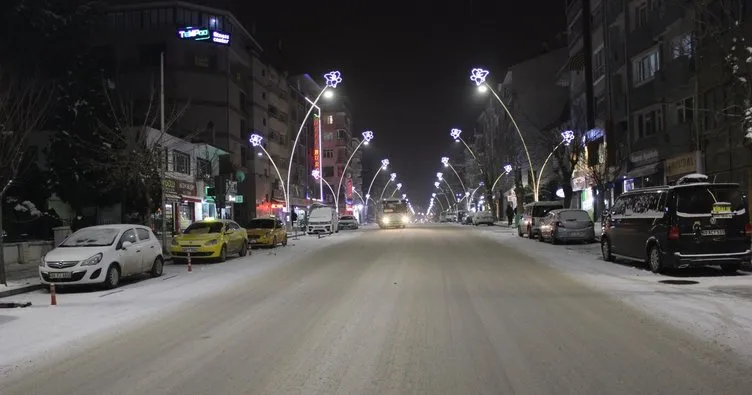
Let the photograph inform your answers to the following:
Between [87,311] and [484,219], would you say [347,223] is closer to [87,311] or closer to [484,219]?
[484,219]

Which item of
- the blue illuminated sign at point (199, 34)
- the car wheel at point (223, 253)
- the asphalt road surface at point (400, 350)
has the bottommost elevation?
the asphalt road surface at point (400, 350)

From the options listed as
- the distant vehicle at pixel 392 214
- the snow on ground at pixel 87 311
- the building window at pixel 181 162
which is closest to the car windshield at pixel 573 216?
the snow on ground at pixel 87 311

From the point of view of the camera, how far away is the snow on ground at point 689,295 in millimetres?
8156

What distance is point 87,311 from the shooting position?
1111 centimetres

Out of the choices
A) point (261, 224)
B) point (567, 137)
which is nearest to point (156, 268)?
point (261, 224)

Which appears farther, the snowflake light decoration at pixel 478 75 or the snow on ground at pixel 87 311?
the snowflake light decoration at pixel 478 75

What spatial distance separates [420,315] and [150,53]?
5089 cm

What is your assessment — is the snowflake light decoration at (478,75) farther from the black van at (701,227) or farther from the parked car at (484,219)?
the parked car at (484,219)

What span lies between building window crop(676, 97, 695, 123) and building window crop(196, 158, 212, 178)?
3067cm

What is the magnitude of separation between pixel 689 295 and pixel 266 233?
21.2 metres

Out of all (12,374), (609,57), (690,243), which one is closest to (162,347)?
(12,374)

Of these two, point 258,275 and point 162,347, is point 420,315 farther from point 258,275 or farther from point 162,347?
point 258,275

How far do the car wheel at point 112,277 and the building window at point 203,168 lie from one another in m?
29.9

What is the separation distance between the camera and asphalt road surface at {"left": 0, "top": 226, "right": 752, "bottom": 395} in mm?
5898
